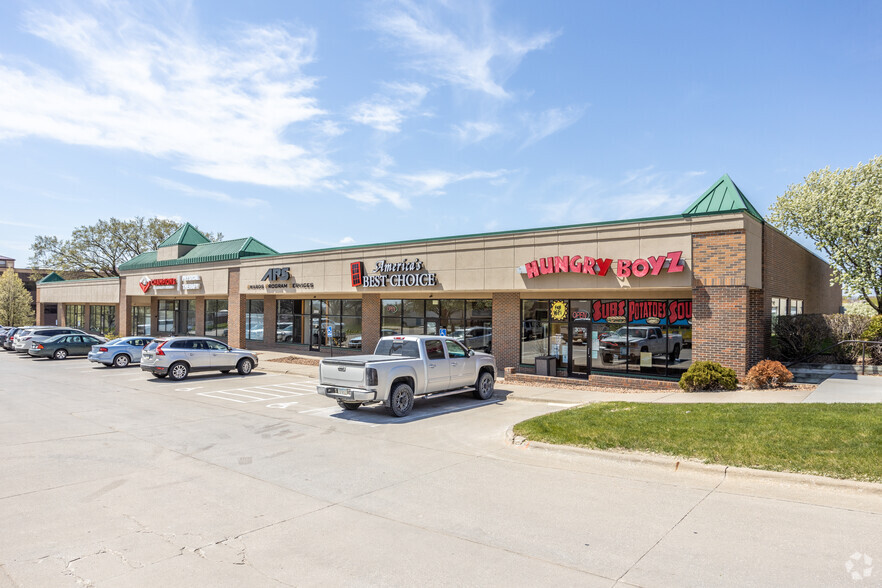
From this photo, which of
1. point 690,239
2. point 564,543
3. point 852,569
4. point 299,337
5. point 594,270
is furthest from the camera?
point 299,337

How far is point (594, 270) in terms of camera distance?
56.6 feet

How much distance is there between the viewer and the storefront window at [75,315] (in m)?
52.8

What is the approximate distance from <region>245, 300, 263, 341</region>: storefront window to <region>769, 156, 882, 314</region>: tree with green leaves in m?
30.3

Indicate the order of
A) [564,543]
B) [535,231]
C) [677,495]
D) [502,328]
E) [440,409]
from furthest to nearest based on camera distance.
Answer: [502,328] → [535,231] → [440,409] → [677,495] → [564,543]

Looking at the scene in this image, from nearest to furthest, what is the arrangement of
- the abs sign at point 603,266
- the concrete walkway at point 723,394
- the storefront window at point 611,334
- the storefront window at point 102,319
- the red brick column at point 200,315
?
the concrete walkway at point 723,394, the abs sign at point 603,266, the storefront window at point 611,334, the red brick column at point 200,315, the storefront window at point 102,319

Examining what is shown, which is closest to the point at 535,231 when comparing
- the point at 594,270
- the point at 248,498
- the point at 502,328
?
the point at 594,270

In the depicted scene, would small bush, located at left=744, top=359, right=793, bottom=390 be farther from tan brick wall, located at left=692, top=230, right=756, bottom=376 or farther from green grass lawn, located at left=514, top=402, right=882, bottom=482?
green grass lawn, located at left=514, top=402, right=882, bottom=482

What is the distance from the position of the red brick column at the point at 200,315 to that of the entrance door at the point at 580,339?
26.5 meters

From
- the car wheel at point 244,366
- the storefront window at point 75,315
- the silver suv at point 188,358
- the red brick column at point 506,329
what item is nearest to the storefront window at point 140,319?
the storefront window at point 75,315

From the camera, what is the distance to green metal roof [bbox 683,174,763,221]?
15648 mm

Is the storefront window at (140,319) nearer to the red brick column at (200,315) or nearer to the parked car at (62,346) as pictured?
the red brick column at (200,315)

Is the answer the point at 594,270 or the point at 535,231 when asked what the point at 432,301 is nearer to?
the point at 535,231

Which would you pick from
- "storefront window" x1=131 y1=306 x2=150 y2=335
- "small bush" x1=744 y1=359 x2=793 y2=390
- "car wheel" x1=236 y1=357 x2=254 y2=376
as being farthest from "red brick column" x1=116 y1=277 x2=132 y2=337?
"small bush" x1=744 y1=359 x2=793 y2=390

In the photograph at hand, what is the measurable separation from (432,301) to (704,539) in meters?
19.2
